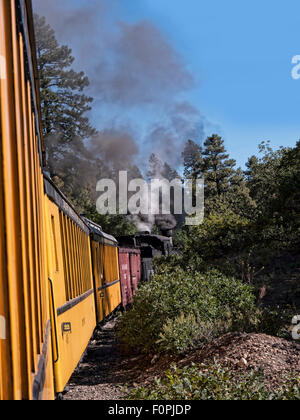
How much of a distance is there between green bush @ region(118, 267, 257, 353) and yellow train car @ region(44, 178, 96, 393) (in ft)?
6.70

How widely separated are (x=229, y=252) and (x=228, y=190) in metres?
29.9

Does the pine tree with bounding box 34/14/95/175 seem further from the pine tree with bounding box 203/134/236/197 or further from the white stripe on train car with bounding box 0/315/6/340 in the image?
the white stripe on train car with bounding box 0/315/6/340

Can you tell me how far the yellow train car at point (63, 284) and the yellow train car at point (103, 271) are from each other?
2770 millimetres

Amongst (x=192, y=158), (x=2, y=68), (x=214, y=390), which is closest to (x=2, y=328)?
(x=2, y=68)

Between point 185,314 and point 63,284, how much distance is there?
4.36 m

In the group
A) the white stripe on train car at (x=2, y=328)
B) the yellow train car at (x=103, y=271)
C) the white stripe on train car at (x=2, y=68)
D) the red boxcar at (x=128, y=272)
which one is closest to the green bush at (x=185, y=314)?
the yellow train car at (x=103, y=271)

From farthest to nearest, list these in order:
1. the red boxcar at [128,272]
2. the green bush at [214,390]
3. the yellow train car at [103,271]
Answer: the red boxcar at [128,272]
the yellow train car at [103,271]
the green bush at [214,390]

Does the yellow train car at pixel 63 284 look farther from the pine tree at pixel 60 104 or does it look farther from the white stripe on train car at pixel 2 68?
the pine tree at pixel 60 104

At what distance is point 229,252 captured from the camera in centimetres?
2398

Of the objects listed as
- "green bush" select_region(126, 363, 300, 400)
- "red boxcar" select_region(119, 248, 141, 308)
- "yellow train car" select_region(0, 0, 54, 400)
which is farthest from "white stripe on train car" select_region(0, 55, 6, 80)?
"red boxcar" select_region(119, 248, 141, 308)

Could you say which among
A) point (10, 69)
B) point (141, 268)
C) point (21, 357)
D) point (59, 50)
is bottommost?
point (141, 268)

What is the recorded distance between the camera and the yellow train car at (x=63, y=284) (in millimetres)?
4070

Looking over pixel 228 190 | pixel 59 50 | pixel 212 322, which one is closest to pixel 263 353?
pixel 212 322
